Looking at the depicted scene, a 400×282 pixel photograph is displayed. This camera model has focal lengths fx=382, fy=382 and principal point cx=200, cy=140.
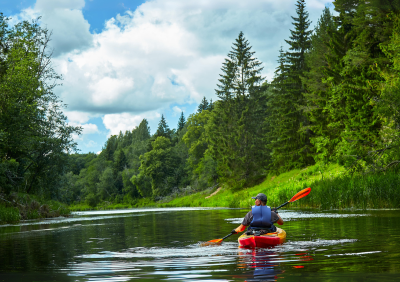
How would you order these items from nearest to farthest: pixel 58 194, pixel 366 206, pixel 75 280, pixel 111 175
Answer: pixel 75 280
pixel 366 206
pixel 58 194
pixel 111 175

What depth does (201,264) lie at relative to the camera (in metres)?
7.27

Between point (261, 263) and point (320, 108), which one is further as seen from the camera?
point (320, 108)

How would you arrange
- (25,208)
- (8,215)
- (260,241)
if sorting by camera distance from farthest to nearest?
(25,208), (8,215), (260,241)

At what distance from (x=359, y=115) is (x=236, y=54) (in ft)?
91.7

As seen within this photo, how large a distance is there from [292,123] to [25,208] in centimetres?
2838

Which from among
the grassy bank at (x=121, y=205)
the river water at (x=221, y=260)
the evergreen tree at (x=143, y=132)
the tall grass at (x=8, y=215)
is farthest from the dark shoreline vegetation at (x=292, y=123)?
the evergreen tree at (x=143, y=132)

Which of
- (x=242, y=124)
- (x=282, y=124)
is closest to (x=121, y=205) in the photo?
(x=242, y=124)

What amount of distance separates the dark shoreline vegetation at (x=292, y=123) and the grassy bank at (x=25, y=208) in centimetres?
9

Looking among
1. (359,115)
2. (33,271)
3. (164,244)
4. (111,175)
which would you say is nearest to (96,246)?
(164,244)

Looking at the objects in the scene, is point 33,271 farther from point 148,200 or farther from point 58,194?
point 148,200

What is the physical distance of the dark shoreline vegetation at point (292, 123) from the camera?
2286cm

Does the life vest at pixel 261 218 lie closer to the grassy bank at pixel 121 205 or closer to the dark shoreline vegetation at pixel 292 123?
the dark shoreline vegetation at pixel 292 123

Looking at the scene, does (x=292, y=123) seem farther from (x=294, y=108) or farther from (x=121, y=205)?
(x=121, y=205)

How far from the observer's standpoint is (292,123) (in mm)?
42844
